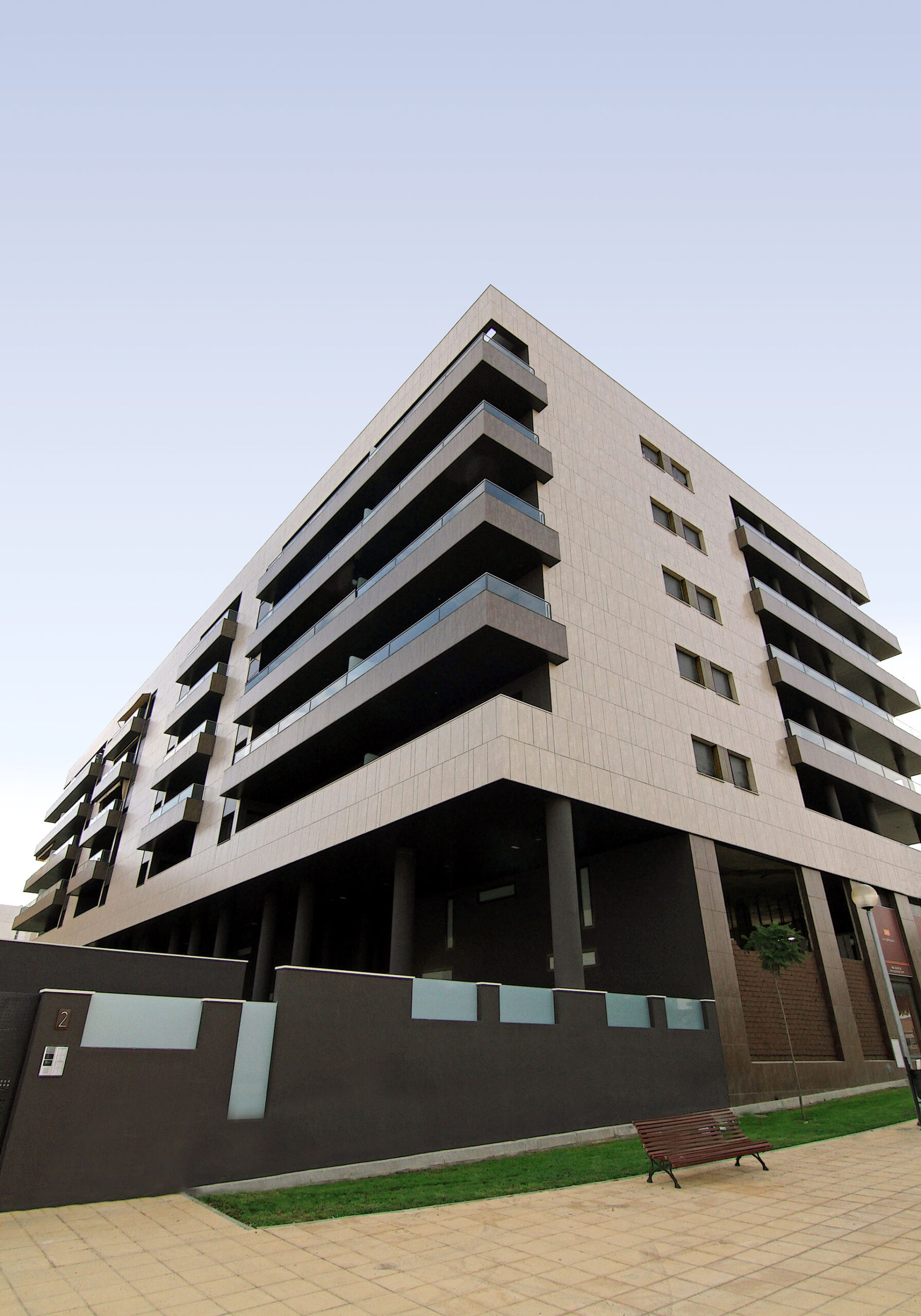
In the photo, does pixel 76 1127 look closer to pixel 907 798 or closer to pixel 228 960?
pixel 228 960

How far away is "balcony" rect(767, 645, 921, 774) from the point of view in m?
29.1

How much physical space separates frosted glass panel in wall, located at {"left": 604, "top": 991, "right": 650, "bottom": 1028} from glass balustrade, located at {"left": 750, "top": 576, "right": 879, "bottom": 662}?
61.6 feet

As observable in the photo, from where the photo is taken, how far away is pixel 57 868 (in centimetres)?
5131

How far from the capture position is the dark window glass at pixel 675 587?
26.3m

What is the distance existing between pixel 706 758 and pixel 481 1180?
1566cm

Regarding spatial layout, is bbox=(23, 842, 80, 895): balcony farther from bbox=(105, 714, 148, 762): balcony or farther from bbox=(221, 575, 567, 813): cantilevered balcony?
bbox=(221, 575, 567, 813): cantilevered balcony

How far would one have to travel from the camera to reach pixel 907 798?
34188 mm

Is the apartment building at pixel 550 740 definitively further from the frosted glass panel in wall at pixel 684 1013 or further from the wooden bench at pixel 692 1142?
the wooden bench at pixel 692 1142

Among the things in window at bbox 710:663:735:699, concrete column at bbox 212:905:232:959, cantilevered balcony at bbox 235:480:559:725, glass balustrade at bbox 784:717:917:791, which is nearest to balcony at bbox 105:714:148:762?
concrete column at bbox 212:905:232:959

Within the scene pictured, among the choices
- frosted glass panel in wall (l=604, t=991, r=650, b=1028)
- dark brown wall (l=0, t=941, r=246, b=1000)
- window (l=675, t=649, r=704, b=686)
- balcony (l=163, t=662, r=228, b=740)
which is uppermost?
balcony (l=163, t=662, r=228, b=740)

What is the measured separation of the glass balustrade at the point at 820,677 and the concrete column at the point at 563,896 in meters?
15.5

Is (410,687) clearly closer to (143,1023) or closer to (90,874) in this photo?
(143,1023)

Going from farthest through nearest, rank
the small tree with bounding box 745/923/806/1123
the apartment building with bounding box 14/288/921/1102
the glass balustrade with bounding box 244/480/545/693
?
the glass balustrade with bounding box 244/480/545/693 → the apartment building with bounding box 14/288/921/1102 → the small tree with bounding box 745/923/806/1123

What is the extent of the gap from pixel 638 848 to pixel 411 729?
8.50 m
